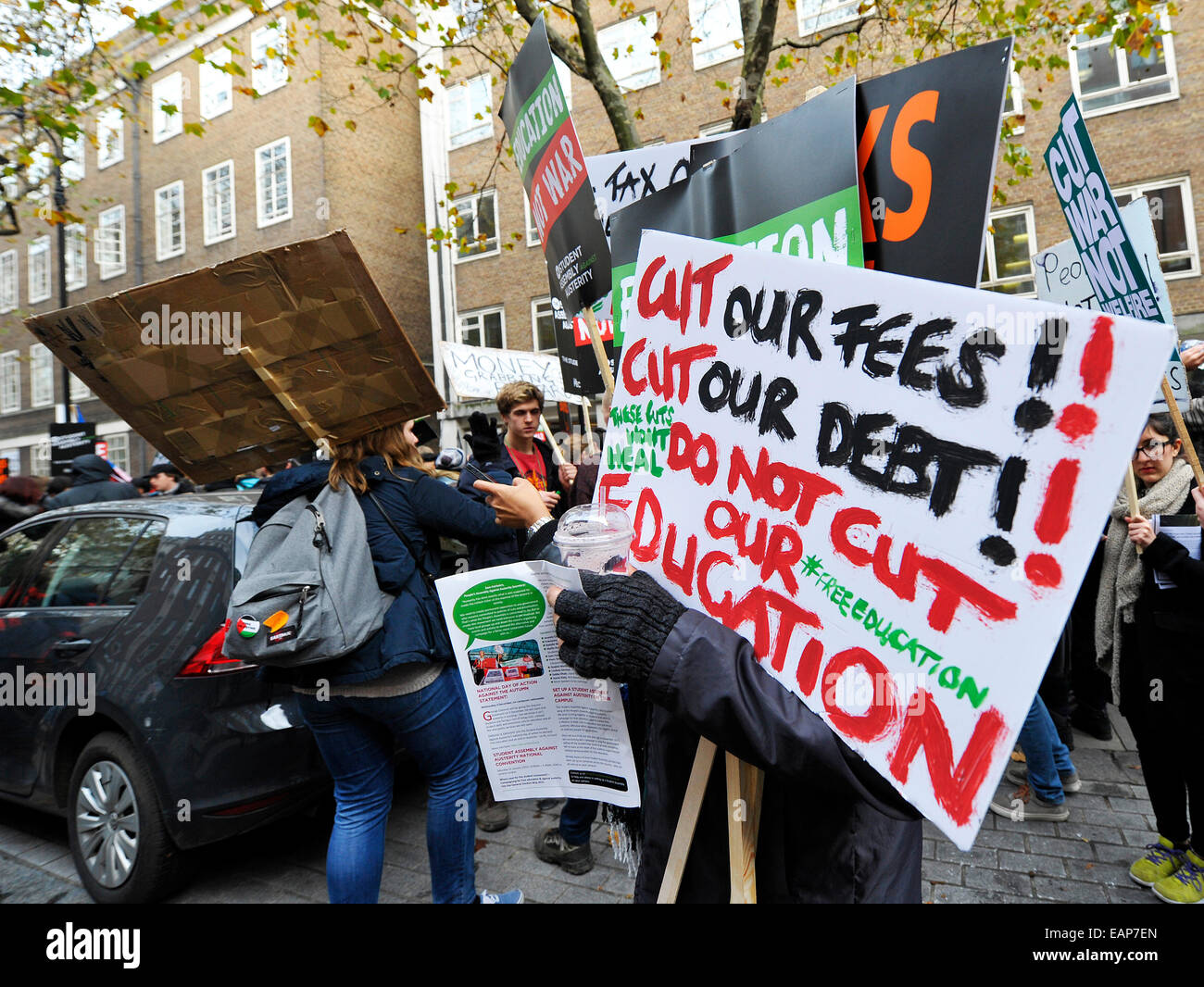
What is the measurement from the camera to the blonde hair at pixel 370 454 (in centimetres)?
251

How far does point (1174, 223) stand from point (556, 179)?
14737 mm

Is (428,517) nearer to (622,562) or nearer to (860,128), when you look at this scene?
(622,562)

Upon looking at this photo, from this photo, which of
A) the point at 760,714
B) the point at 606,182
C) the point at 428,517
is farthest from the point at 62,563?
the point at 760,714

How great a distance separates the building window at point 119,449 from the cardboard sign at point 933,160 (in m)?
25.9

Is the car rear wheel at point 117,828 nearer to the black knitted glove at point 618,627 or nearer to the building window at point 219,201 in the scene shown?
the black knitted glove at point 618,627

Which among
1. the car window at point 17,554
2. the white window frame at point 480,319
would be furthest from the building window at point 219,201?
the car window at point 17,554

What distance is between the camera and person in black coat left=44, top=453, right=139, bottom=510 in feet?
19.9

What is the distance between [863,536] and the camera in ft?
3.55

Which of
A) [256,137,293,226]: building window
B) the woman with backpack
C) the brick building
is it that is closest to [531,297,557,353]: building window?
the brick building

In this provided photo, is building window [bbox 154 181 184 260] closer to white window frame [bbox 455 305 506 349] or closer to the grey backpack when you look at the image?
white window frame [bbox 455 305 506 349]

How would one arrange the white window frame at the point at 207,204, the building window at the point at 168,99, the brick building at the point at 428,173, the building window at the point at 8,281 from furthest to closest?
the building window at the point at 8,281 → the building window at the point at 168,99 → the white window frame at the point at 207,204 → the brick building at the point at 428,173

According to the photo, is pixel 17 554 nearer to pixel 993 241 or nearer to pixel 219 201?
pixel 993 241
